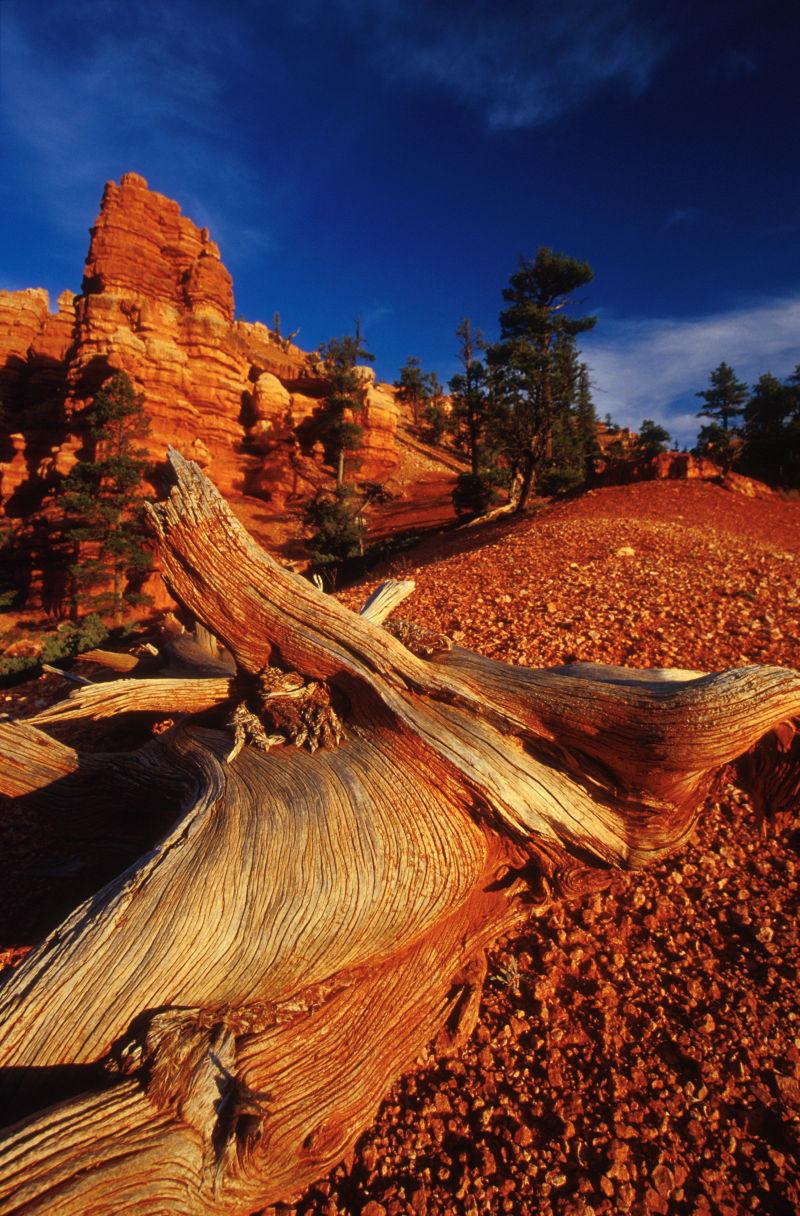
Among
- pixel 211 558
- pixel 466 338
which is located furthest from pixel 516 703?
pixel 466 338

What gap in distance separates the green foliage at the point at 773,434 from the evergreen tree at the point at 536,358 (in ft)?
34.0

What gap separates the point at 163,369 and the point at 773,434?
34.5 meters

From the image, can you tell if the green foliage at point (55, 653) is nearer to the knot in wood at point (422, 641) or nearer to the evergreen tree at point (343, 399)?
the knot in wood at point (422, 641)

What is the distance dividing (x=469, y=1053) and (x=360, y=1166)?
59 cm

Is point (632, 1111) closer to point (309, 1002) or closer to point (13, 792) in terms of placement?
point (309, 1002)

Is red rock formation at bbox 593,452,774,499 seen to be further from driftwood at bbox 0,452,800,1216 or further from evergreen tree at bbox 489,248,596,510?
driftwood at bbox 0,452,800,1216

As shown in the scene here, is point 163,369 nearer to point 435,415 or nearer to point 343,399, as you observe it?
point 343,399

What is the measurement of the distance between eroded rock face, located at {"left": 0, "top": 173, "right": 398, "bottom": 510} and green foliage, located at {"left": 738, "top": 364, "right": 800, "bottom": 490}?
910 inches

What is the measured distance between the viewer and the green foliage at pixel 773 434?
81.9 feet

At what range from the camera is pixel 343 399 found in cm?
3466

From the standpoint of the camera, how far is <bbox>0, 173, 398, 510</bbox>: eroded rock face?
1222 inches

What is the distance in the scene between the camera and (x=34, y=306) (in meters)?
36.4

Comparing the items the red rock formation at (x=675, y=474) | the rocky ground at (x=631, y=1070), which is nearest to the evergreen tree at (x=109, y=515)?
the red rock formation at (x=675, y=474)

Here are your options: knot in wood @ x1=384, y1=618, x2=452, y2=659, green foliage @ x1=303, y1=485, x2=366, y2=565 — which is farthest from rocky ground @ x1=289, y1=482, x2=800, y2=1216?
green foliage @ x1=303, y1=485, x2=366, y2=565
